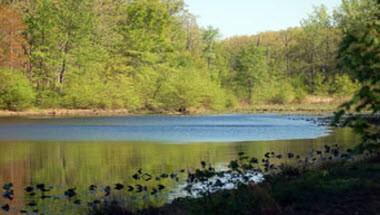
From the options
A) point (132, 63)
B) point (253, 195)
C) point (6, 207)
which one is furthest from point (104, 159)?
point (132, 63)

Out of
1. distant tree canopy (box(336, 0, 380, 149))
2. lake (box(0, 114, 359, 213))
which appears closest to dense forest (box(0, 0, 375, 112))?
lake (box(0, 114, 359, 213))

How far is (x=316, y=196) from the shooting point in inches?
391

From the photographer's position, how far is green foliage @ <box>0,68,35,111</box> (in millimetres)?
65562

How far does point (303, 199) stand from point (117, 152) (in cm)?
1684

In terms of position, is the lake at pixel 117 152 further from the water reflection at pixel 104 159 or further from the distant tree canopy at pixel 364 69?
the distant tree canopy at pixel 364 69

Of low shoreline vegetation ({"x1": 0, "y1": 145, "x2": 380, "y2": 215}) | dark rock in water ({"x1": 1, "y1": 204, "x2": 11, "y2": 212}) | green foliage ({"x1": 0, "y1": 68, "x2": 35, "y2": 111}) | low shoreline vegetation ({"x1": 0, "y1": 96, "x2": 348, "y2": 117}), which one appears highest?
green foliage ({"x1": 0, "y1": 68, "x2": 35, "y2": 111})

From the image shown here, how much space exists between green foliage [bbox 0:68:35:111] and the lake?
80.8ft

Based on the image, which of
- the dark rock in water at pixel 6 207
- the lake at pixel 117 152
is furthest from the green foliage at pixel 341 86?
the dark rock in water at pixel 6 207

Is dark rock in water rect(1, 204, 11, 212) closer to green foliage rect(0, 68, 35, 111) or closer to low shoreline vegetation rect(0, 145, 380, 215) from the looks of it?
low shoreline vegetation rect(0, 145, 380, 215)

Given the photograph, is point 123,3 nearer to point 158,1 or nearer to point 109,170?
point 158,1

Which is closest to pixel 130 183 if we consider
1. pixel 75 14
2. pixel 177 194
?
pixel 177 194

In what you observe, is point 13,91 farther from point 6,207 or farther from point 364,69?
point 364,69

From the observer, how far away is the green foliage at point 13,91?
215 feet

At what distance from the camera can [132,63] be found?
82062mm
